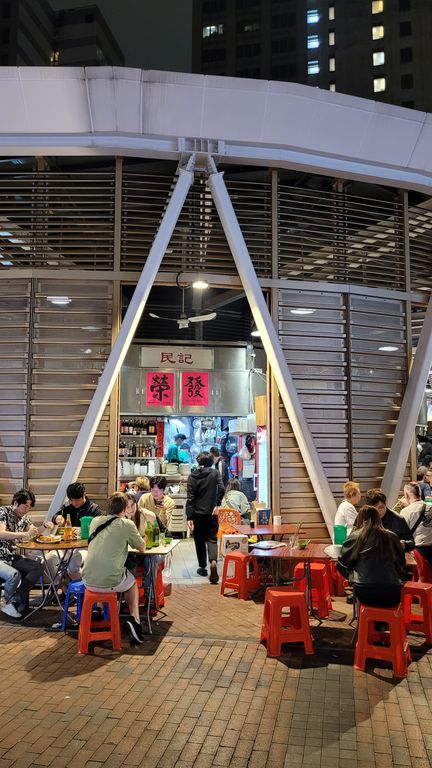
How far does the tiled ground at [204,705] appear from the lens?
10.9 ft

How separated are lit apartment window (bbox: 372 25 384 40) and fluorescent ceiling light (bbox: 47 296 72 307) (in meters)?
52.5

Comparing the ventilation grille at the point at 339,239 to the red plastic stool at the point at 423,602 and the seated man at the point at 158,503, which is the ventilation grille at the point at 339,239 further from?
the red plastic stool at the point at 423,602

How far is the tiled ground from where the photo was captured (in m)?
3.32

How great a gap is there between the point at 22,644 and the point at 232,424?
293 inches

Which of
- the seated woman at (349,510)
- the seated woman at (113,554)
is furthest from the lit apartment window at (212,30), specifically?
the seated woman at (113,554)

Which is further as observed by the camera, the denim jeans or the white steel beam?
the white steel beam

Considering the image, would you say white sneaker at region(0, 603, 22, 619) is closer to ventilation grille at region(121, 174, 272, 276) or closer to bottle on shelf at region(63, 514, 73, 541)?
bottle on shelf at region(63, 514, 73, 541)

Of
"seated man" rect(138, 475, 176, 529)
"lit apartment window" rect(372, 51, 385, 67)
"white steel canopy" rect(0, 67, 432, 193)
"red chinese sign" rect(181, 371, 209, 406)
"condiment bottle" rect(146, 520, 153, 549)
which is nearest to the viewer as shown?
"condiment bottle" rect(146, 520, 153, 549)

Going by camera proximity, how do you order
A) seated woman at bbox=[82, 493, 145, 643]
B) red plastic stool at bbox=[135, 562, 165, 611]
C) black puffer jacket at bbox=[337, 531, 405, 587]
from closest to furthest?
1. black puffer jacket at bbox=[337, 531, 405, 587]
2. seated woman at bbox=[82, 493, 145, 643]
3. red plastic stool at bbox=[135, 562, 165, 611]

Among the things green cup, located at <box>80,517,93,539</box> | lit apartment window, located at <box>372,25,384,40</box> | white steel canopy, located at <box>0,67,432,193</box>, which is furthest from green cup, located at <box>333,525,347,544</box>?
lit apartment window, located at <box>372,25,384,40</box>

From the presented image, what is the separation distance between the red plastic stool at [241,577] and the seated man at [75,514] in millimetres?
1725

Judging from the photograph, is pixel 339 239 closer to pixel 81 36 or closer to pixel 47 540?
pixel 47 540

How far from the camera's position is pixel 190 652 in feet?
16.3

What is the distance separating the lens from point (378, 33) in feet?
162
